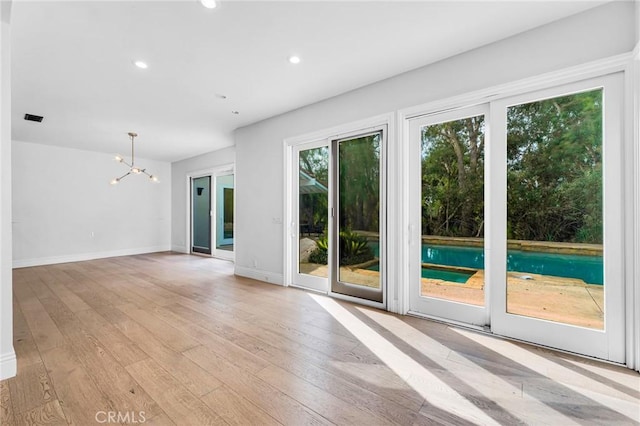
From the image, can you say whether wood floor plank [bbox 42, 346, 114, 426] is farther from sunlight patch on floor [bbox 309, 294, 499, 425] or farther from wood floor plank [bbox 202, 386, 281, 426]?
sunlight patch on floor [bbox 309, 294, 499, 425]

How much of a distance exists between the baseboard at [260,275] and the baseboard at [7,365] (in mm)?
2871

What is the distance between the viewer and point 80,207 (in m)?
6.55

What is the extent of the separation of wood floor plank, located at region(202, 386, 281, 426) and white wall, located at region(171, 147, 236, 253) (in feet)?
20.0

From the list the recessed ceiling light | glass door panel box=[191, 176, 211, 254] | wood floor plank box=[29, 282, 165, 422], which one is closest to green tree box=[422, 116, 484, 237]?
the recessed ceiling light

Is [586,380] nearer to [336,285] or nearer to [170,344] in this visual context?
[336,285]

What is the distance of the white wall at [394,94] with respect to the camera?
215 centimetres

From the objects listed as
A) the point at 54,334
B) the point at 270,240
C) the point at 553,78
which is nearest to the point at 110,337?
the point at 54,334

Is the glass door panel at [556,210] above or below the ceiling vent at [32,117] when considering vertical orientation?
below

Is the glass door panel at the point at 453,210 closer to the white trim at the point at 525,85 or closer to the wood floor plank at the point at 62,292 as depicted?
the white trim at the point at 525,85

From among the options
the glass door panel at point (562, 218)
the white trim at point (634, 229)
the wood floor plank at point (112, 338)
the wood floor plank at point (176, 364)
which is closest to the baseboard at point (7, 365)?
the wood floor plank at point (112, 338)

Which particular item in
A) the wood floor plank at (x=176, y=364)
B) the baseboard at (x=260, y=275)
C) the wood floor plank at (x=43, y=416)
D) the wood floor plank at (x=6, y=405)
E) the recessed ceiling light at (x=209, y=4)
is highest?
the recessed ceiling light at (x=209, y=4)

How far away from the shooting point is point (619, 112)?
208cm

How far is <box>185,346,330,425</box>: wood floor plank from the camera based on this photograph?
5.13 ft

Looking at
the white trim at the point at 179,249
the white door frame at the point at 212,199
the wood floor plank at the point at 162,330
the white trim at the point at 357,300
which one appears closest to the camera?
the wood floor plank at the point at 162,330
